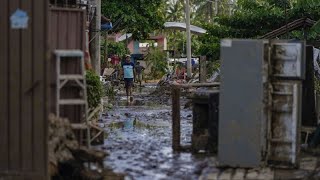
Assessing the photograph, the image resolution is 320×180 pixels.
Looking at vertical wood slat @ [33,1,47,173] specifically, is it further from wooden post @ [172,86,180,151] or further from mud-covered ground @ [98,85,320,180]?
wooden post @ [172,86,180,151]

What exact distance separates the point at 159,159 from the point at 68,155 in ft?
8.61

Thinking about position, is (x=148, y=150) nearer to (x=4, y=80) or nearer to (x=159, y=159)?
(x=159, y=159)

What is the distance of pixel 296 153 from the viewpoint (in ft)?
29.1

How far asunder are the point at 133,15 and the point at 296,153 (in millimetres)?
23348

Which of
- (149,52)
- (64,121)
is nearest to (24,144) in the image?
(64,121)

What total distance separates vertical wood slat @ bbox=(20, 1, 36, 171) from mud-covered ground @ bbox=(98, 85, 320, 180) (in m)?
1.74

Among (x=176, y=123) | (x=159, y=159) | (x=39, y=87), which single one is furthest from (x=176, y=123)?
(x=39, y=87)

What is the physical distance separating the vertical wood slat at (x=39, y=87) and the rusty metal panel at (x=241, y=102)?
2.87 meters

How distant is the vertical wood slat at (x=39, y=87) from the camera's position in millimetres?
7152

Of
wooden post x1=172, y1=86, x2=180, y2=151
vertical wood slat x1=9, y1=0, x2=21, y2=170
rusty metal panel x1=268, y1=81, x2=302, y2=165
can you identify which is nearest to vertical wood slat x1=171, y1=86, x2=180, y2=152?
wooden post x1=172, y1=86, x2=180, y2=151

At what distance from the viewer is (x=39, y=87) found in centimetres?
718

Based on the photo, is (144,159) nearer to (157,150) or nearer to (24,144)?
(157,150)

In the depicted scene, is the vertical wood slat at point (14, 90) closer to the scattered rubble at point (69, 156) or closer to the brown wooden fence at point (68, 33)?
the scattered rubble at point (69, 156)

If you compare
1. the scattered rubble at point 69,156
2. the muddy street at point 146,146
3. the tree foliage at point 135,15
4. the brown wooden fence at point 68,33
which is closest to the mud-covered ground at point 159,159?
the muddy street at point 146,146
